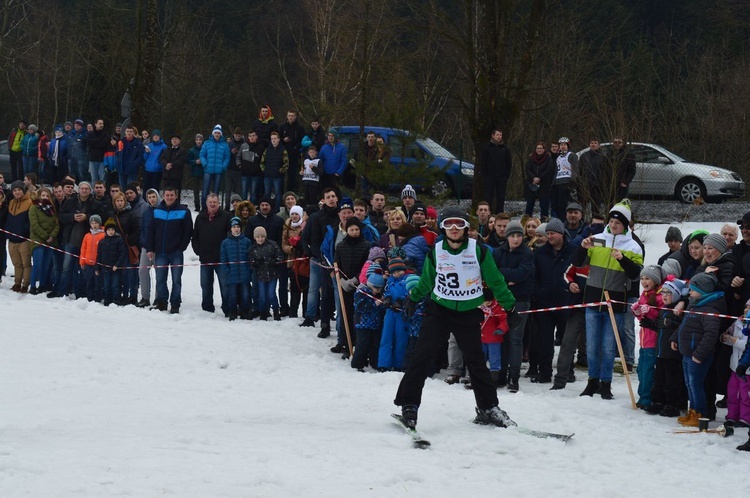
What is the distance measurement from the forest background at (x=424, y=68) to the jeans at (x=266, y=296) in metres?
6.55

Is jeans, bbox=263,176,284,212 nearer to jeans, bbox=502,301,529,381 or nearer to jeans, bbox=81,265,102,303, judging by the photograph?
jeans, bbox=81,265,102,303

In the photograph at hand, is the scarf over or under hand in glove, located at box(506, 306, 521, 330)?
over

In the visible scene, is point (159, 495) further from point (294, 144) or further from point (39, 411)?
point (294, 144)

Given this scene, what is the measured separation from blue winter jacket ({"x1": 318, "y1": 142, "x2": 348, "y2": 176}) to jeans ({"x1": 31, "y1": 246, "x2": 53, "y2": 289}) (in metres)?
5.98

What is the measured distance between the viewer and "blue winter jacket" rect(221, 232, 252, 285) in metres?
15.1

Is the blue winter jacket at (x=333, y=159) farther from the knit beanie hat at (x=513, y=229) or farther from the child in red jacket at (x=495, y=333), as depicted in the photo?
the child in red jacket at (x=495, y=333)

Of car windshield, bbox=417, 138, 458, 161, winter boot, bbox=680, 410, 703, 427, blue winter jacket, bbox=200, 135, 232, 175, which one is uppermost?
car windshield, bbox=417, 138, 458, 161

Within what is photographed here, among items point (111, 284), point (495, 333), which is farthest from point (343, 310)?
point (111, 284)

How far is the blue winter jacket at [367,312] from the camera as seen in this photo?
12.3 metres

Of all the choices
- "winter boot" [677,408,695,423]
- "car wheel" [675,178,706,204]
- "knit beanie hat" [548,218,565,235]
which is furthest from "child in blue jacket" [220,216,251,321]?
"car wheel" [675,178,706,204]

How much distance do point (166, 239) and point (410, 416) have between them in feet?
26.3

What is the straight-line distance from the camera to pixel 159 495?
22.2 ft

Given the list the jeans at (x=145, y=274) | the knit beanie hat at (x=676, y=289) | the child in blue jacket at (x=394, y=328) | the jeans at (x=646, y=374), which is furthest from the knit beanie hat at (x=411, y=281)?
the jeans at (x=145, y=274)

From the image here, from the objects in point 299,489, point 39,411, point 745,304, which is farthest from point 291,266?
point 299,489
